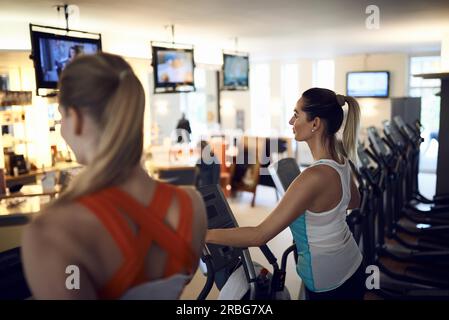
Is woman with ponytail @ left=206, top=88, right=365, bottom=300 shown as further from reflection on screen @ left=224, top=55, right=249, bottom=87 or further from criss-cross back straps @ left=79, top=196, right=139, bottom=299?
reflection on screen @ left=224, top=55, right=249, bottom=87

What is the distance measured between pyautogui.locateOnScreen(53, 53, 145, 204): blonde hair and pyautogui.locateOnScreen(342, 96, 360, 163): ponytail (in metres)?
1.29

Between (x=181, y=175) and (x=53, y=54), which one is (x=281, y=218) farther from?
(x=181, y=175)

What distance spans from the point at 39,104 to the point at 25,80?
1.17 feet

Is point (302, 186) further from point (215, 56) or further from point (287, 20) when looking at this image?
point (215, 56)

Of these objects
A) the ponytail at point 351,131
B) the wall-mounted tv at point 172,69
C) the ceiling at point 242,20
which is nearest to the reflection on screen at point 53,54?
the ceiling at point 242,20

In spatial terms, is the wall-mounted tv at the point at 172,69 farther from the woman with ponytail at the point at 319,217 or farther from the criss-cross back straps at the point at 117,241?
the criss-cross back straps at the point at 117,241

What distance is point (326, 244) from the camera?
64.5 inches

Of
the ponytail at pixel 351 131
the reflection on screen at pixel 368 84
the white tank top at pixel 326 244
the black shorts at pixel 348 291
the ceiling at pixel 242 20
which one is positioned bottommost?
the black shorts at pixel 348 291

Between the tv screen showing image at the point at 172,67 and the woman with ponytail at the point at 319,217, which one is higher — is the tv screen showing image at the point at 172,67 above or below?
above

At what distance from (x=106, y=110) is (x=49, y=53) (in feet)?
12.9

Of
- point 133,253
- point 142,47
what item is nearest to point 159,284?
point 133,253

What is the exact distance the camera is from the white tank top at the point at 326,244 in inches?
63.9

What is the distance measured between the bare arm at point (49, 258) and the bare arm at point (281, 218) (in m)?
0.81
